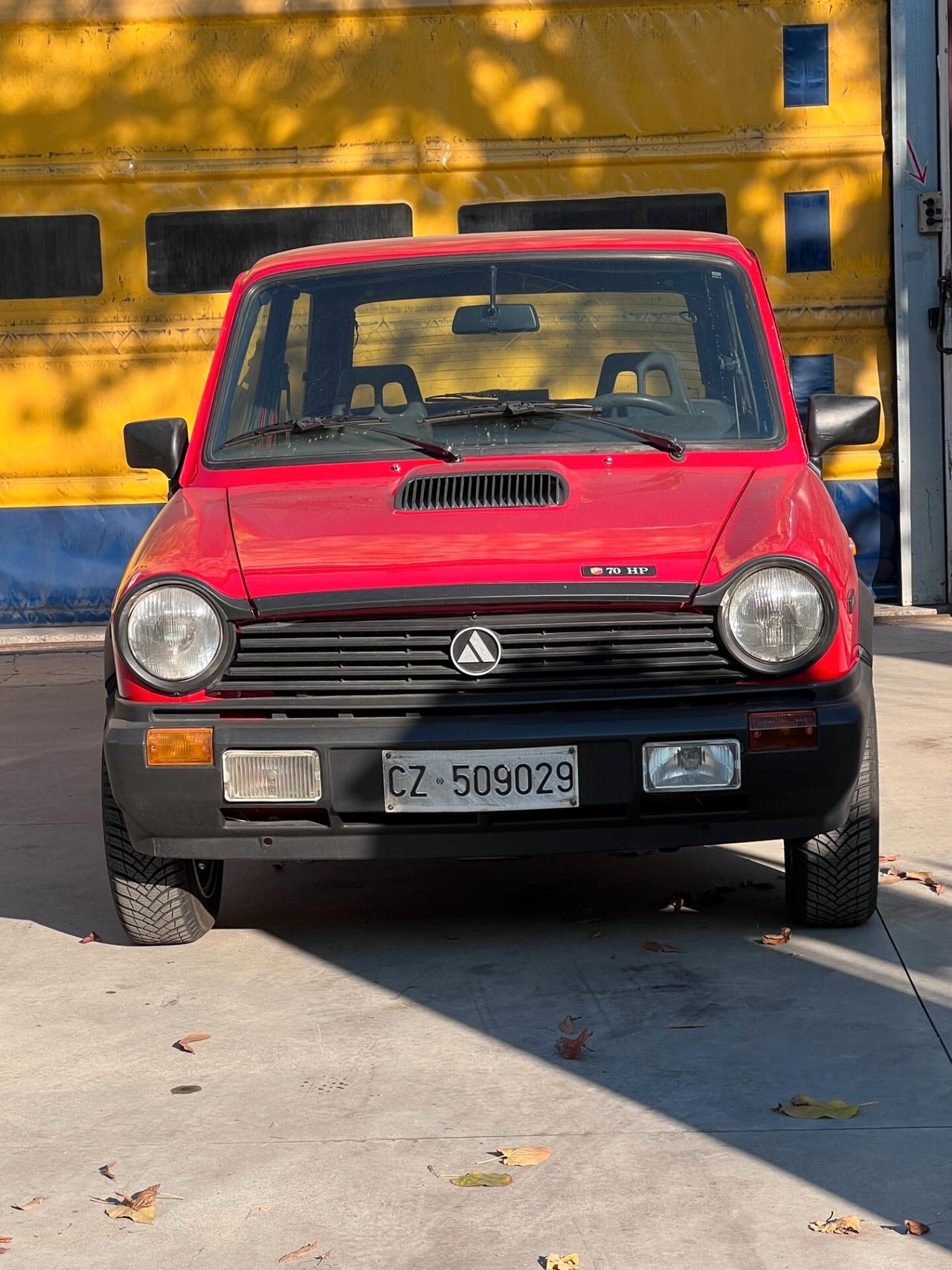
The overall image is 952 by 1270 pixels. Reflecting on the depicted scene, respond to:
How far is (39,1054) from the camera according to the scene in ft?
14.1

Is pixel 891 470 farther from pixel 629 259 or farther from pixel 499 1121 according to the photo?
Answer: pixel 499 1121

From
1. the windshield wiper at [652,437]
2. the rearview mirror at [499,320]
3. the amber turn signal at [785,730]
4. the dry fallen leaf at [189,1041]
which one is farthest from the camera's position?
the rearview mirror at [499,320]

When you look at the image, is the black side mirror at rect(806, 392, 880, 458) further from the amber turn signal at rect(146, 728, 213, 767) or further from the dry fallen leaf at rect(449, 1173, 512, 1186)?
the dry fallen leaf at rect(449, 1173, 512, 1186)

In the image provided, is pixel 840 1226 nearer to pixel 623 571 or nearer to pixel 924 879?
pixel 623 571

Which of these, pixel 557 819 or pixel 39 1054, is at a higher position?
pixel 557 819

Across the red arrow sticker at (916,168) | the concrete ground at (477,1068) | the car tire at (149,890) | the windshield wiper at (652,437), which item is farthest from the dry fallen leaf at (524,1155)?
the red arrow sticker at (916,168)

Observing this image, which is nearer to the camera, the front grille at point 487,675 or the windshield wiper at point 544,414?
the front grille at point 487,675

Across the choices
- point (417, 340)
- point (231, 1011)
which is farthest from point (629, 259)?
point (231, 1011)

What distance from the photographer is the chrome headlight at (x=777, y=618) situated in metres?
4.46

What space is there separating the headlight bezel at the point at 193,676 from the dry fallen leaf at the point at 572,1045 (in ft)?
3.75

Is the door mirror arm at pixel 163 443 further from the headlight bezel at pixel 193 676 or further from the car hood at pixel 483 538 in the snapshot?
the headlight bezel at pixel 193 676

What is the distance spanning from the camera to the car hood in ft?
14.7

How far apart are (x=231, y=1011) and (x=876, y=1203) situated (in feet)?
5.64

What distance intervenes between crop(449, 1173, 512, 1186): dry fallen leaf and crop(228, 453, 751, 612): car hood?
1429 millimetres
